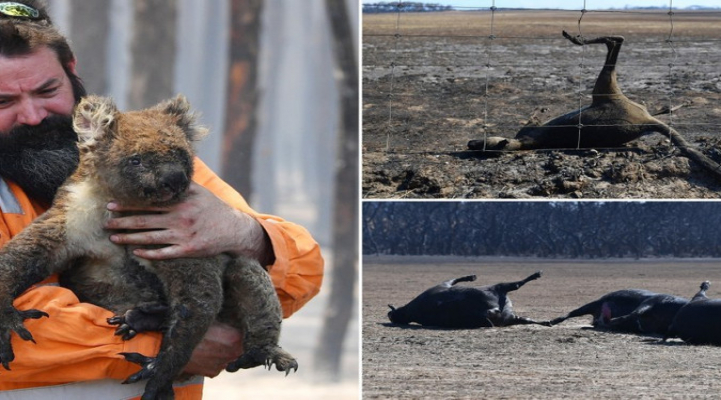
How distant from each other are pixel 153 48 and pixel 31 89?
3560 mm

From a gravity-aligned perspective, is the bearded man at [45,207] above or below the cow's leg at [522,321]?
above

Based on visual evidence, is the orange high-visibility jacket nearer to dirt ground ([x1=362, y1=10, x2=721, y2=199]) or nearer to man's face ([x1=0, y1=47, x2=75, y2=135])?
man's face ([x1=0, y1=47, x2=75, y2=135])

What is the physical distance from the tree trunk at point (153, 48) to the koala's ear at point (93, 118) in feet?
11.7

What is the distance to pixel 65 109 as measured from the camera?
3662mm

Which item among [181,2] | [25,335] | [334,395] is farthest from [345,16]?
[25,335]

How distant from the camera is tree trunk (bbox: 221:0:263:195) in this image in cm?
707

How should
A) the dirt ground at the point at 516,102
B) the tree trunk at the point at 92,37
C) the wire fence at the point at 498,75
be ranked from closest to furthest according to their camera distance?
the tree trunk at the point at 92,37 → the dirt ground at the point at 516,102 → the wire fence at the point at 498,75

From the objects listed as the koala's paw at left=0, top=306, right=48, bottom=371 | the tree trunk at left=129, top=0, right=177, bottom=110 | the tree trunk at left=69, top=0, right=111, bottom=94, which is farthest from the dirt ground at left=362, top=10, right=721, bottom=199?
the koala's paw at left=0, top=306, right=48, bottom=371

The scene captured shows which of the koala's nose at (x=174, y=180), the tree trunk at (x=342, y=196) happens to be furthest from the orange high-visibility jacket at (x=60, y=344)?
the tree trunk at (x=342, y=196)

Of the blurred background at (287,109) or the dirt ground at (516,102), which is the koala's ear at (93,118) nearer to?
the blurred background at (287,109)

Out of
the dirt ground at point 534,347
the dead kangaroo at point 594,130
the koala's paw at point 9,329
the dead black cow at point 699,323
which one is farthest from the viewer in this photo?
the dead kangaroo at point 594,130

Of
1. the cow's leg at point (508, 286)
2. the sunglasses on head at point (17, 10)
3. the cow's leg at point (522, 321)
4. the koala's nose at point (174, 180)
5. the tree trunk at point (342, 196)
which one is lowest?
the cow's leg at point (522, 321)

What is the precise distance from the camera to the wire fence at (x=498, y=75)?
9633mm

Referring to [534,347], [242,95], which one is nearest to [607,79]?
[534,347]
